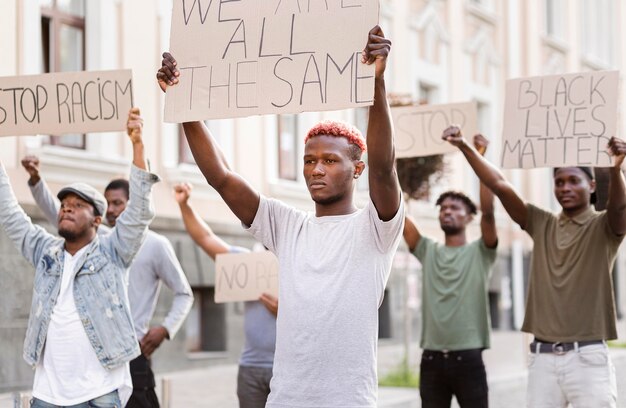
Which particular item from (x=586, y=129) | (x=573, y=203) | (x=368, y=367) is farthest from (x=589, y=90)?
(x=368, y=367)

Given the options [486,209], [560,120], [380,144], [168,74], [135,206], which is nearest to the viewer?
[380,144]

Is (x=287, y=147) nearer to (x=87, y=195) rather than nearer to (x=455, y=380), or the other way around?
(x=455, y=380)

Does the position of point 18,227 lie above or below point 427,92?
below

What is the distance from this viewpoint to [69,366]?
553 cm

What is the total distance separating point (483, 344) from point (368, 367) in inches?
131

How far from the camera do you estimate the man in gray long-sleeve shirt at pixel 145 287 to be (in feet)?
22.5

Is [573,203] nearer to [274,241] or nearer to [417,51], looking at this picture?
[274,241]

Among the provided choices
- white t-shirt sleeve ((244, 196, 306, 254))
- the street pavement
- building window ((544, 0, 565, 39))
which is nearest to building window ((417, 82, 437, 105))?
the street pavement

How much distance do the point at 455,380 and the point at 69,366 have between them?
105 inches

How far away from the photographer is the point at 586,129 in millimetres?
6875

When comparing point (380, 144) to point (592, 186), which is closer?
point (380, 144)

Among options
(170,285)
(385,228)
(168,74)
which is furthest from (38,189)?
(385,228)

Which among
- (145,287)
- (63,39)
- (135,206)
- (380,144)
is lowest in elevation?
(145,287)

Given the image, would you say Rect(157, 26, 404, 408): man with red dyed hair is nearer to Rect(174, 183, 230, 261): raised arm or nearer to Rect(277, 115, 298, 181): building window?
Rect(174, 183, 230, 261): raised arm
